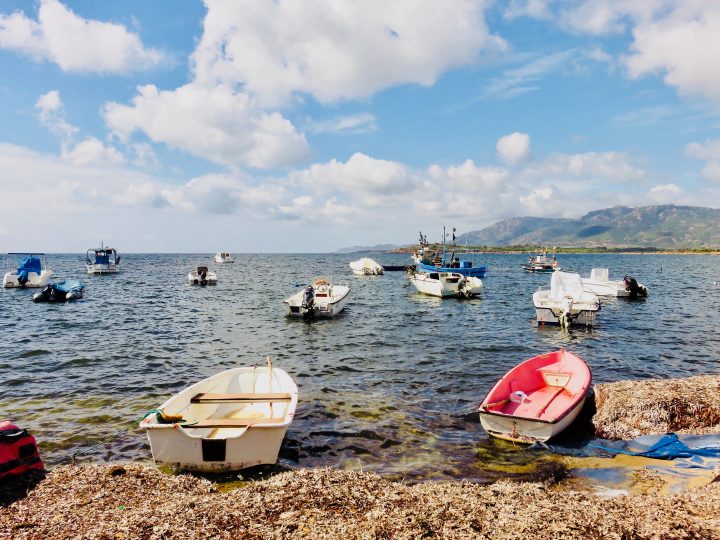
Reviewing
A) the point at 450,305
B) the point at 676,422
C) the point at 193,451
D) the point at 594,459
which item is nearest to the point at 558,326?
the point at 450,305

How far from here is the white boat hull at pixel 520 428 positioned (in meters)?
10.6

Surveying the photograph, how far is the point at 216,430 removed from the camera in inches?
420

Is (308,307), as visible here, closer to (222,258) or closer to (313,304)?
(313,304)

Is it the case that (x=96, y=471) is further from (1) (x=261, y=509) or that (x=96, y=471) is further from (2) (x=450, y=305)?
(2) (x=450, y=305)

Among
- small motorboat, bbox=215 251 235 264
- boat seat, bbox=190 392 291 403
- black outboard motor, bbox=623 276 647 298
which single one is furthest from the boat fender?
small motorboat, bbox=215 251 235 264

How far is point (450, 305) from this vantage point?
133 feet

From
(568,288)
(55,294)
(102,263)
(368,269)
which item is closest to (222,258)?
(102,263)

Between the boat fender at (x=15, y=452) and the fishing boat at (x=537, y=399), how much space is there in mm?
10257

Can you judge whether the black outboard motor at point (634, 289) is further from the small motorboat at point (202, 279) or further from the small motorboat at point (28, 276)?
the small motorboat at point (28, 276)

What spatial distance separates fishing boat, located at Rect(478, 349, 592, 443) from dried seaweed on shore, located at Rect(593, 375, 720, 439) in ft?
2.43

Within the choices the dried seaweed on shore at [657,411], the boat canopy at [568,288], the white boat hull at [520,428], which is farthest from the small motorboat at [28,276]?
the dried seaweed on shore at [657,411]

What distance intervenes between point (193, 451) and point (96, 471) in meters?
2.09

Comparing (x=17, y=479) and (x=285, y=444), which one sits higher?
(x=17, y=479)

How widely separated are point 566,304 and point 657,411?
17286mm
